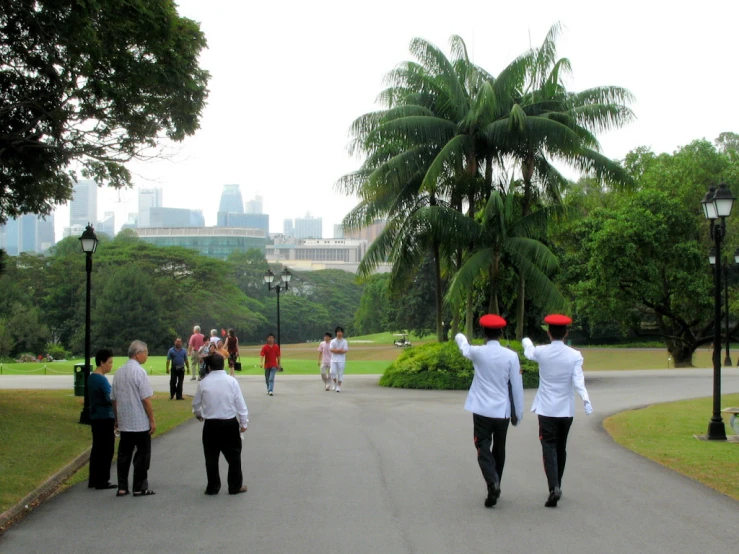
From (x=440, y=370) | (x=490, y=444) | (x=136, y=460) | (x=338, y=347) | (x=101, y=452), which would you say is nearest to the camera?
(x=490, y=444)

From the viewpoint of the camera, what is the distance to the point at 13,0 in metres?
12.0


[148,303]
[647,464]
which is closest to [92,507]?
[647,464]

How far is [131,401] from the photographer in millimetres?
8609

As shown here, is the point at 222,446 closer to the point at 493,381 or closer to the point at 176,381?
the point at 493,381

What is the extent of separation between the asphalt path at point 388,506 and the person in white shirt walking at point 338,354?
7.90 m

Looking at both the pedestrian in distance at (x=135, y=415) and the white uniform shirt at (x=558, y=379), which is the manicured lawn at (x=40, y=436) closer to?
the pedestrian in distance at (x=135, y=415)

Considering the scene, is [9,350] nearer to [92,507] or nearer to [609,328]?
[609,328]

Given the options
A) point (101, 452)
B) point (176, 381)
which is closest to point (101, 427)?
point (101, 452)

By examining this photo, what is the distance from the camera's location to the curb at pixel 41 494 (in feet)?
24.2

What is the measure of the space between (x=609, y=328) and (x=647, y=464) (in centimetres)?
6265

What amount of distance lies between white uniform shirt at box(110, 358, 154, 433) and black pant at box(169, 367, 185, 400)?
11.3 m

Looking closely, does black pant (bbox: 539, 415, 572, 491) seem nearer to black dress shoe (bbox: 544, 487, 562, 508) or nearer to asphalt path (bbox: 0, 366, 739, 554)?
black dress shoe (bbox: 544, 487, 562, 508)

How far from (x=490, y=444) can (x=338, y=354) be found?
46.8 ft

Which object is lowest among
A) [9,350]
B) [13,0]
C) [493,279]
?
[9,350]
